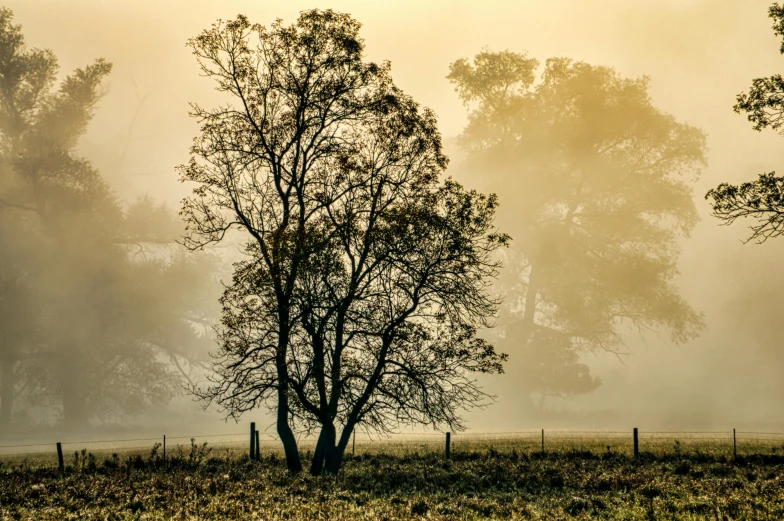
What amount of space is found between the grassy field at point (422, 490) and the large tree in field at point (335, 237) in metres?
2.29

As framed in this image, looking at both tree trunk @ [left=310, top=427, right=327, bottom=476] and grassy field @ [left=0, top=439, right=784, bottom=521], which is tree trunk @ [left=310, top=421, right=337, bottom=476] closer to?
tree trunk @ [left=310, top=427, right=327, bottom=476]

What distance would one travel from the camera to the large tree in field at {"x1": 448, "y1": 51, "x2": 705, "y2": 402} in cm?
5659

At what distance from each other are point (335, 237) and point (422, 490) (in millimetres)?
7827

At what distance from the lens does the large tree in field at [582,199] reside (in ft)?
186

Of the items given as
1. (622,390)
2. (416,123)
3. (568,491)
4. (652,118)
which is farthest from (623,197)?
(568,491)

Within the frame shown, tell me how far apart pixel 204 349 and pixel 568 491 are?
58.3m

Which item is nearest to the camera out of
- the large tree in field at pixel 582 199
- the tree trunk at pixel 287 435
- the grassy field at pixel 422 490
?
the grassy field at pixel 422 490

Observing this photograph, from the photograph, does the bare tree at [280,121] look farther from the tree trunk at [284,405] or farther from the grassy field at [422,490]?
the grassy field at [422,490]

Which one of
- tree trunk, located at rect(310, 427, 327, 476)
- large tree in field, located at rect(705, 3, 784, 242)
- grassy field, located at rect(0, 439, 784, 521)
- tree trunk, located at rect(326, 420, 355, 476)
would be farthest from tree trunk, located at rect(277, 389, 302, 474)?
large tree in field, located at rect(705, 3, 784, 242)

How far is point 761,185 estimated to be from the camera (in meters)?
21.0

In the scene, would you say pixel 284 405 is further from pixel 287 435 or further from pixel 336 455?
pixel 336 455

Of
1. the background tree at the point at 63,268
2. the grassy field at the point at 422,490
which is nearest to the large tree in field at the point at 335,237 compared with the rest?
the grassy field at the point at 422,490

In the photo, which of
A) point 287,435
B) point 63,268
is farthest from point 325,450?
point 63,268

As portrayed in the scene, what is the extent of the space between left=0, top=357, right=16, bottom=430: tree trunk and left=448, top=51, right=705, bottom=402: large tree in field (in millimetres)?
40668
